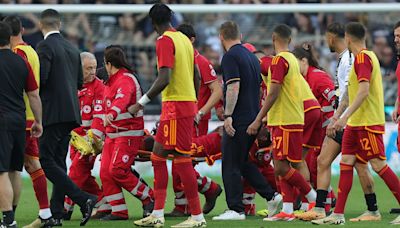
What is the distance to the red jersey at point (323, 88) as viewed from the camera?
15.6 m

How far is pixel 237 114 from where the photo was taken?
14.1 metres

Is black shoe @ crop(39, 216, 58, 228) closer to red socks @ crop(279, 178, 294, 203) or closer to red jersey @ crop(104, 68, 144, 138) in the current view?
red jersey @ crop(104, 68, 144, 138)

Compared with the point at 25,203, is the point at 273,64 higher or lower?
higher

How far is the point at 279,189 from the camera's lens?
15.0 meters

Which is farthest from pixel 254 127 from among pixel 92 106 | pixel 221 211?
pixel 92 106

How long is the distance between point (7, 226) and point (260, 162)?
13.6 feet

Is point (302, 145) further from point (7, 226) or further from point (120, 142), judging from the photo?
point (7, 226)

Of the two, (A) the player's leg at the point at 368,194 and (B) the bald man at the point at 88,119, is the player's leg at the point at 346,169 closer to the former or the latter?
(A) the player's leg at the point at 368,194

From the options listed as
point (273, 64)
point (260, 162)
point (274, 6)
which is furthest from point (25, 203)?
point (274, 6)

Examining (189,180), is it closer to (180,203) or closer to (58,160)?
(58,160)

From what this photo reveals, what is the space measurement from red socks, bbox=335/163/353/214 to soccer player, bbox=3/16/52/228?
3.32 metres

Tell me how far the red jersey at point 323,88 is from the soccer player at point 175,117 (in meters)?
3.16

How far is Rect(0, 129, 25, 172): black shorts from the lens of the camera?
479 inches

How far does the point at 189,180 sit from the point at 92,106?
2.74 metres
